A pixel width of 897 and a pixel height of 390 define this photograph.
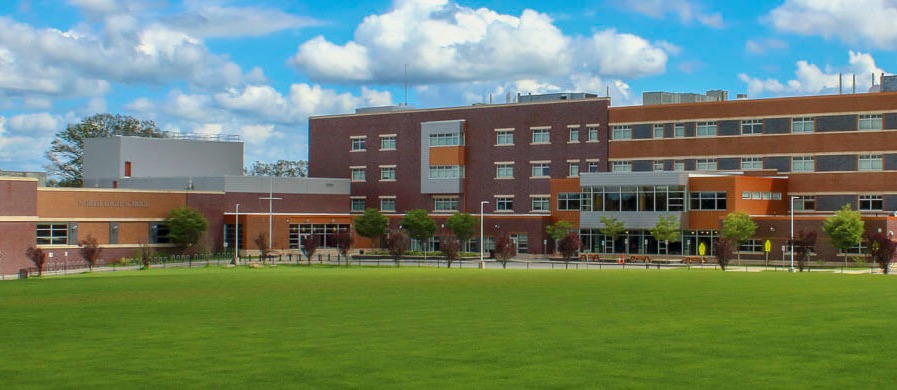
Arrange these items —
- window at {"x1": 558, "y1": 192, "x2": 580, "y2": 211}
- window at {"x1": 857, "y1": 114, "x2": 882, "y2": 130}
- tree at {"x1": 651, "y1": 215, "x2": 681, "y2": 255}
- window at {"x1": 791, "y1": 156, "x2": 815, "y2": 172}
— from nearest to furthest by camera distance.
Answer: window at {"x1": 857, "y1": 114, "x2": 882, "y2": 130} → tree at {"x1": 651, "y1": 215, "x2": 681, "y2": 255} → window at {"x1": 791, "y1": 156, "x2": 815, "y2": 172} → window at {"x1": 558, "y1": 192, "x2": 580, "y2": 211}

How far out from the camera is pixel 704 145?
106m

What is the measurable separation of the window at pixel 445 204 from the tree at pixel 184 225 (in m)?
27.1

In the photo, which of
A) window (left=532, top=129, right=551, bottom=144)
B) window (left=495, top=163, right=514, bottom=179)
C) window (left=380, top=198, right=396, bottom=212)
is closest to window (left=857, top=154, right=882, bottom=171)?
window (left=532, top=129, right=551, bottom=144)

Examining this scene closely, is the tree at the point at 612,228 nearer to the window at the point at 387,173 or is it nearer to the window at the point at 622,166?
the window at the point at 622,166

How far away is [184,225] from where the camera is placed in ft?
340

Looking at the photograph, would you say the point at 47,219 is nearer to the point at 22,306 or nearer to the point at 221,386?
the point at 22,306

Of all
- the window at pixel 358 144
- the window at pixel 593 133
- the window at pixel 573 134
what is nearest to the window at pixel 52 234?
the window at pixel 358 144

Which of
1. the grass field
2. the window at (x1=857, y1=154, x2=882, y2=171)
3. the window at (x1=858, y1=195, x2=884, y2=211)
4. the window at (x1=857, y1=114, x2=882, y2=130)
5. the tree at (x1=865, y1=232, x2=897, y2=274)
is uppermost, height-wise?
the window at (x1=857, y1=114, x2=882, y2=130)

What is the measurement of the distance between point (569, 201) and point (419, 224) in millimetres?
15908

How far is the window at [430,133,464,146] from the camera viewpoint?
120 metres

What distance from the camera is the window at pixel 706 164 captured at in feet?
346

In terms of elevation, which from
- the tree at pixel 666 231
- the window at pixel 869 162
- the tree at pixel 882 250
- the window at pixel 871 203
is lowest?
the tree at pixel 882 250

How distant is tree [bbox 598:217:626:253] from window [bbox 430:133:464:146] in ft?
72.7

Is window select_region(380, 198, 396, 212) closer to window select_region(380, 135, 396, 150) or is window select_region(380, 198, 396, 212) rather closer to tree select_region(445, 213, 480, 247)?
window select_region(380, 135, 396, 150)
